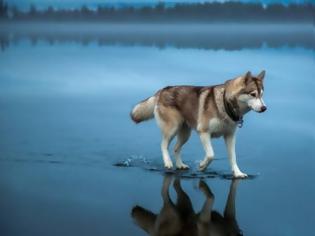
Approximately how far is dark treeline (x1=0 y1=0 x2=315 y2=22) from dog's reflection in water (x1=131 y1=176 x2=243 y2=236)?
4124mm

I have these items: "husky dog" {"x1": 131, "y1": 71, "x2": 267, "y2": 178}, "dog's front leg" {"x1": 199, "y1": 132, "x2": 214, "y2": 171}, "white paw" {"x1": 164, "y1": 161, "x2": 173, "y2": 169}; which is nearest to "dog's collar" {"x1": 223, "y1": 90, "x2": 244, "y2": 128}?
"husky dog" {"x1": 131, "y1": 71, "x2": 267, "y2": 178}

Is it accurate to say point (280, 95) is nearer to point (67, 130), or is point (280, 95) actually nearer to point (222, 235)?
point (67, 130)

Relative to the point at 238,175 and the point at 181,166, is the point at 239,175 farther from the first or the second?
the point at 181,166

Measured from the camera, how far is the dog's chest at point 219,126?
498cm

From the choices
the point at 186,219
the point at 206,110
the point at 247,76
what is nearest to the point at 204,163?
the point at 206,110

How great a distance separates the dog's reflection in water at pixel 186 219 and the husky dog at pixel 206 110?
1.77ft

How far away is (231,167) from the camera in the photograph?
5.17 meters

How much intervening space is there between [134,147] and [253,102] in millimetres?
1582

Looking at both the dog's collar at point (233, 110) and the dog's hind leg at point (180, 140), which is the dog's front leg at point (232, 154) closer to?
the dog's collar at point (233, 110)

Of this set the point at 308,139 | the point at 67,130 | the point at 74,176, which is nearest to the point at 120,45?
the point at 67,130

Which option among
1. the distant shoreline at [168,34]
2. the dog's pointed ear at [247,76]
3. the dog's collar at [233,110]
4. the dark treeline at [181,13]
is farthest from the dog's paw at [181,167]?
the distant shoreline at [168,34]

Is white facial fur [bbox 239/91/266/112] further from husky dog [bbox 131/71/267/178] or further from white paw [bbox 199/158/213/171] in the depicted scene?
white paw [bbox 199/158/213/171]

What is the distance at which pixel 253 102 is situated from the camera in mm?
4699

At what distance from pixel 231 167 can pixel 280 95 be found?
8.91 feet
